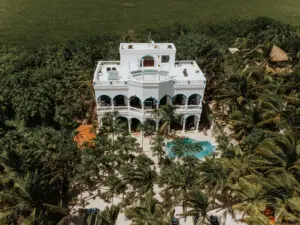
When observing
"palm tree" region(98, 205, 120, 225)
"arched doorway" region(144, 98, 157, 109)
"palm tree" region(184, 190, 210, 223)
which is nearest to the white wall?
"arched doorway" region(144, 98, 157, 109)

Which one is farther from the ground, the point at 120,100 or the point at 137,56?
the point at 137,56

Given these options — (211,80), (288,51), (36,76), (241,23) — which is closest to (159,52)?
(211,80)

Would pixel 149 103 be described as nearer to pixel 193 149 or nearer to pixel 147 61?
pixel 147 61

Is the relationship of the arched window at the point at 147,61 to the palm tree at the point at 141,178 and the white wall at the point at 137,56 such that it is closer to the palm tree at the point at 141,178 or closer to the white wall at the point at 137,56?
the white wall at the point at 137,56

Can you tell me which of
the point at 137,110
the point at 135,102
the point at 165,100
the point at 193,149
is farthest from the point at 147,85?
the point at 193,149

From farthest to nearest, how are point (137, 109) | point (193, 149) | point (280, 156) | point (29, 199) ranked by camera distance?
point (137, 109) < point (193, 149) < point (280, 156) < point (29, 199)

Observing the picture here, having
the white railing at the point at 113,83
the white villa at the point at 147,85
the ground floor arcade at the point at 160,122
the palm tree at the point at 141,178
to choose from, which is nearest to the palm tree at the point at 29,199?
the palm tree at the point at 141,178
